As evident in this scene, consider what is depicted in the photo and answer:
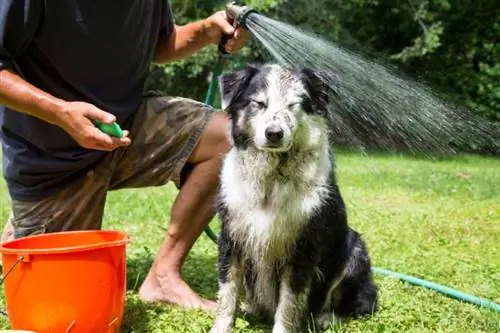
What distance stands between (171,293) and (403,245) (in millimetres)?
2227

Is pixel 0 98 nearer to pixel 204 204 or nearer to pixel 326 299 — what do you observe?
pixel 204 204

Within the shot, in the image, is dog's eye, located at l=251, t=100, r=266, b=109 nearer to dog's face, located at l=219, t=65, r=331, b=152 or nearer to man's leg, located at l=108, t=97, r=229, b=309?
dog's face, located at l=219, t=65, r=331, b=152

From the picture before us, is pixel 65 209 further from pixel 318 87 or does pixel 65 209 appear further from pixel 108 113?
pixel 318 87

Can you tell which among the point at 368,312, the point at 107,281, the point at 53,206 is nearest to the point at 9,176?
the point at 53,206

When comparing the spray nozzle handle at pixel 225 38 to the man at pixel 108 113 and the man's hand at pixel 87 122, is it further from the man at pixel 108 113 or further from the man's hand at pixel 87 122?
the man's hand at pixel 87 122

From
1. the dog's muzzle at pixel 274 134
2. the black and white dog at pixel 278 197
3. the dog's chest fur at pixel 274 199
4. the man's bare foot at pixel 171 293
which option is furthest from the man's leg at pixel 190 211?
the dog's muzzle at pixel 274 134

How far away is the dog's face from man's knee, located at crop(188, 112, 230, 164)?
1.22 ft

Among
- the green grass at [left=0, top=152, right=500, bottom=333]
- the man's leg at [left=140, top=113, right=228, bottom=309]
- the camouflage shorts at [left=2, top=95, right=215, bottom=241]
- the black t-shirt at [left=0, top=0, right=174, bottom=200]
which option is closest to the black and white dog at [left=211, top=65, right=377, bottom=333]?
the green grass at [left=0, top=152, right=500, bottom=333]

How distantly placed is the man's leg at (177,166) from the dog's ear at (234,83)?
40 centimetres

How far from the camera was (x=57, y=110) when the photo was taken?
2.62 meters

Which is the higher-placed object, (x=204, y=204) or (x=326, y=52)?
(x=326, y=52)

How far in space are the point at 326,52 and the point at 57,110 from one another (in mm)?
1530

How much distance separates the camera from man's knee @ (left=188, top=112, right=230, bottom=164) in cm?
357

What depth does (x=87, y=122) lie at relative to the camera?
2582 millimetres
